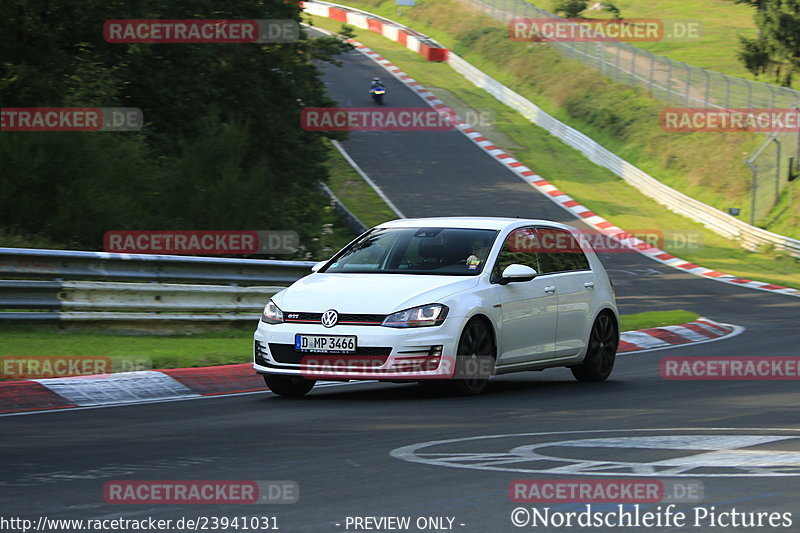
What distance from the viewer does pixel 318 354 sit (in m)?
10.3

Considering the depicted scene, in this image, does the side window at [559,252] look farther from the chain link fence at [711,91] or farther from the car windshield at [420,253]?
the chain link fence at [711,91]

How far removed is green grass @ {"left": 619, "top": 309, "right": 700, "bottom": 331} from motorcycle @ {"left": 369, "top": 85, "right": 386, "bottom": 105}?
33383 millimetres

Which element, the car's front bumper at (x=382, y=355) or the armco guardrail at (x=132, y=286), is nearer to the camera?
the car's front bumper at (x=382, y=355)

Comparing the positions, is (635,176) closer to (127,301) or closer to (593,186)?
(593,186)

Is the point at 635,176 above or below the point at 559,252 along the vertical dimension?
above

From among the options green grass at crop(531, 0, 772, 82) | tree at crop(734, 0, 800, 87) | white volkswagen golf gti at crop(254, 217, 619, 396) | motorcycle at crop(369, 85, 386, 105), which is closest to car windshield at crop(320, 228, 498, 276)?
white volkswagen golf gti at crop(254, 217, 619, 396)

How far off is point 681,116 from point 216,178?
32309 millimetres

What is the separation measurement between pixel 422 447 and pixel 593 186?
36.4 meters

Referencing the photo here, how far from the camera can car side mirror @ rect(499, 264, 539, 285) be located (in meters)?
11.1

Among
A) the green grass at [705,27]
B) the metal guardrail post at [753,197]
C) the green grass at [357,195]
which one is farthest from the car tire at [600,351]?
the green grass at [705,27]

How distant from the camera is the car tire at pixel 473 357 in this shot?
10.5 metres

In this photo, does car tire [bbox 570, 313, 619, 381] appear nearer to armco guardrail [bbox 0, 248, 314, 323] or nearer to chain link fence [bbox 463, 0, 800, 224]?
armco guardrail [bbox 0, 248, 314, 323]

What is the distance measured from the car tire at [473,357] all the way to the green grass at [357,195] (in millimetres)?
22762

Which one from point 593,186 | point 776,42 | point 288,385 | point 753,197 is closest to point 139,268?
point 288,385
